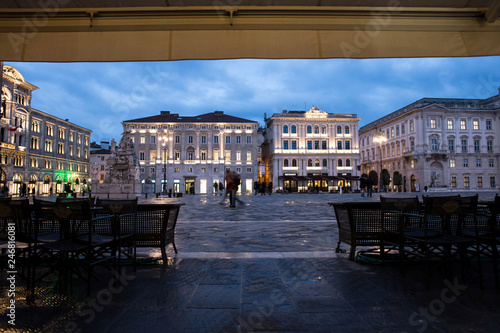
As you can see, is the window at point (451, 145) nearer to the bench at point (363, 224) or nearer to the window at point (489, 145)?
the window at point (489, 145)

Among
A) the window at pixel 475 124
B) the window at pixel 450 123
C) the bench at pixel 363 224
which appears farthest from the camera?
the window at pixel 475 124

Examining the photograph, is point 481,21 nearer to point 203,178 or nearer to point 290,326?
point 290,326

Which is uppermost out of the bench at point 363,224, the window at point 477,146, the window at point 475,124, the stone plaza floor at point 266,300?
the window at point 475,124

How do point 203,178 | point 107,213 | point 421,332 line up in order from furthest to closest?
point 203,178, point 107,213, point 421,332

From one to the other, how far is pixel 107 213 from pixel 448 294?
13.6 feet

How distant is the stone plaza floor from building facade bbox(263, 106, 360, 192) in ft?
189

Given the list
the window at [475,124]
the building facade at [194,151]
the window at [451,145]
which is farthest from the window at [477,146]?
the building facade at [194,151]

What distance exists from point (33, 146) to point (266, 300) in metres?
67.0

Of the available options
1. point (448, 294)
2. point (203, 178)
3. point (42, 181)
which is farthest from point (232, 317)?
point (42, 181)

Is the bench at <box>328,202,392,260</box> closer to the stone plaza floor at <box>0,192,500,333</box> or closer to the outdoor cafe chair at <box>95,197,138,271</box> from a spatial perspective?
the stone plaza floor at <box>0,192,500,333</box>

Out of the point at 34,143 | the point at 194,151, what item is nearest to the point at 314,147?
the point at 194,151

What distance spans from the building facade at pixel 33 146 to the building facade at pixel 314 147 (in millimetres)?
37035

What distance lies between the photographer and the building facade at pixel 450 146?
59.1 m

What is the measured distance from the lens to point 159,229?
461cm
